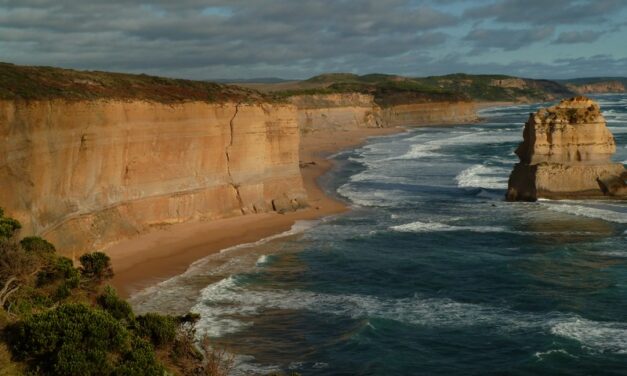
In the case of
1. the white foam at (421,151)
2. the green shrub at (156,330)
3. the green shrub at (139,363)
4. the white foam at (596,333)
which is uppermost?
the green shrub at (139,363)

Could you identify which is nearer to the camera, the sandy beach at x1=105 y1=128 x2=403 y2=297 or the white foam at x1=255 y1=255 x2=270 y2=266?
the sandy beach at x1=105 y1=128 x2=403 y2=297

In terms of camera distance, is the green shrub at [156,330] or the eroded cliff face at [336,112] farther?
the eroded cliff face at [336,112]

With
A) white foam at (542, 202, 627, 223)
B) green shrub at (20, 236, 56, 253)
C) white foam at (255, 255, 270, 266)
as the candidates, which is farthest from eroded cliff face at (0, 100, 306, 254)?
white foam at (542, 202, 627, 223)

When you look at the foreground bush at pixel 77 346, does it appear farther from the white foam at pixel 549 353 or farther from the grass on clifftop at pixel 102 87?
the grass on clifftop at pixel 102 87

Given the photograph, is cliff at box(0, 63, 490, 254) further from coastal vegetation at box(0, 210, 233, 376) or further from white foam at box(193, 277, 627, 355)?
white foam at box(193, 277, 627, 355)

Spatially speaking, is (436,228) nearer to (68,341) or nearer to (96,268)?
(96,268)

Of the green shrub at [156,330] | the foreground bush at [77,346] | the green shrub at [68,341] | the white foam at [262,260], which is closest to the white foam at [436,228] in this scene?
the white foam at [262,260]

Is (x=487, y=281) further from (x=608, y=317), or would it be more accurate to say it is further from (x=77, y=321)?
(x=77, y=321)
